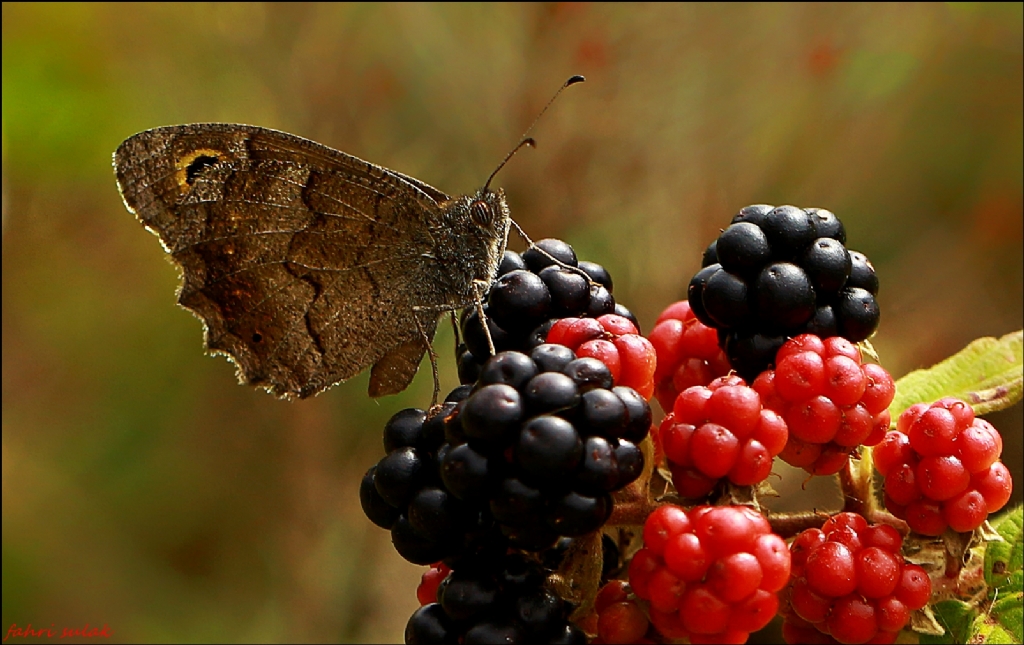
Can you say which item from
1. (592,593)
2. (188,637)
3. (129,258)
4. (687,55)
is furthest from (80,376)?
(687,55)

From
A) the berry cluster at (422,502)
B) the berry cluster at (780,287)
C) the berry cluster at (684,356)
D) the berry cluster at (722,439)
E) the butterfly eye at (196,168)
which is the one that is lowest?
the berry cluster at (422,502)

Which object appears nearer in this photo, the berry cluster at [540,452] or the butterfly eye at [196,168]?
the berry cluster at [540,452]

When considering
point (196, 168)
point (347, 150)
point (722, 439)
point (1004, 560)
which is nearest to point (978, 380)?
point (1004, 560)

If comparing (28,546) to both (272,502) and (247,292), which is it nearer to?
(272,502)

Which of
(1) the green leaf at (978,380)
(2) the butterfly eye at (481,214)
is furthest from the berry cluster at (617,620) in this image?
(2) the butterfly eye at (481,214)

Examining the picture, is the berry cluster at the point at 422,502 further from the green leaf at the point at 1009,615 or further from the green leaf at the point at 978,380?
the green leaf at the point at 978,380
